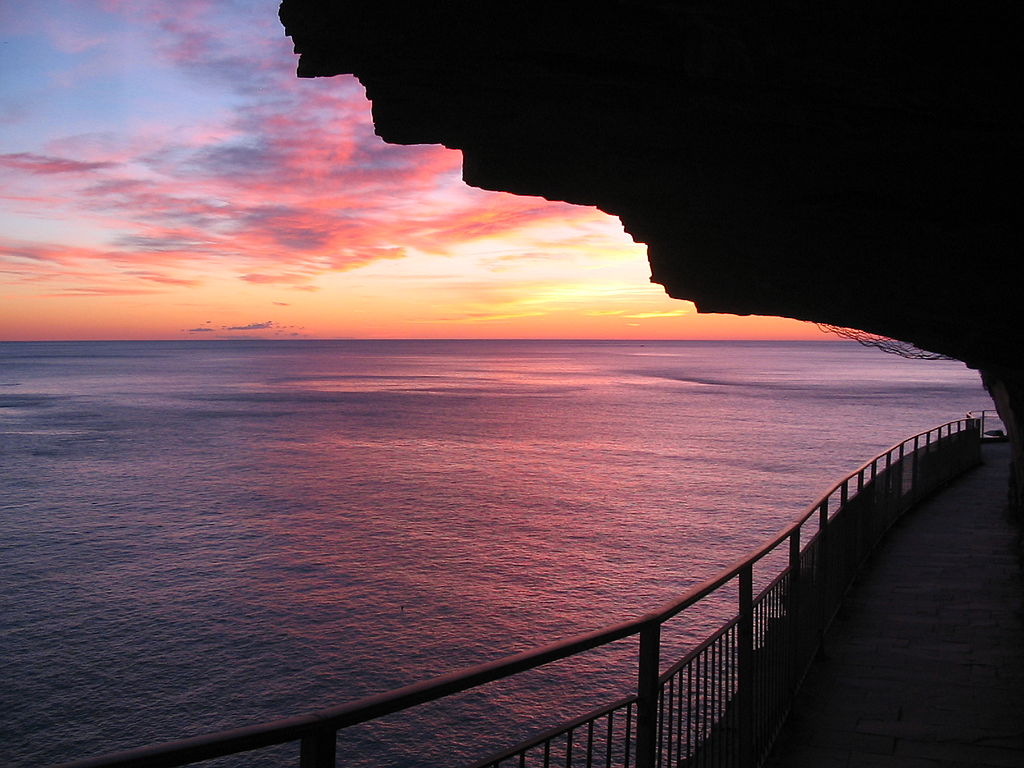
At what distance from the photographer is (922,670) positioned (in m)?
7.73

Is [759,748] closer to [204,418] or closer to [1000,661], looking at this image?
[1000,661]

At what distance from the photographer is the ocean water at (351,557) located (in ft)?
48.0

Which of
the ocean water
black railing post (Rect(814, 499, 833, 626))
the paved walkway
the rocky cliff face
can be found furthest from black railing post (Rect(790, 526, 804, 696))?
the ocean water

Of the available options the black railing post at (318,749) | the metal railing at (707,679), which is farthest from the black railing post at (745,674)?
the black railing post at (318,749)

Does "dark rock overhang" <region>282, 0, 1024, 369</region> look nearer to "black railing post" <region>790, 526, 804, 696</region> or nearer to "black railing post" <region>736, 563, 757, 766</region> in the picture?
"black railing post" <region>790, 526, 804, 696</region>

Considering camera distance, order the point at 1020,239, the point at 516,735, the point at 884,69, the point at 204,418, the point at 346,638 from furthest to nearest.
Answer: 1. the point at 204,418
2. the point at 346,638
3. the point at 516,735
4. the point at 1020,239
5. the point at 884,69

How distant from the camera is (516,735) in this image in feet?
42.9

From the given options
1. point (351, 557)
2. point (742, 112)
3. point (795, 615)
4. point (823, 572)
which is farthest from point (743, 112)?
point (351, 557)

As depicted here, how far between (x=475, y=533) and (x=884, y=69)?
2253 cm

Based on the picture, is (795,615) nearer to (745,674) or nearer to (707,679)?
(707,679)

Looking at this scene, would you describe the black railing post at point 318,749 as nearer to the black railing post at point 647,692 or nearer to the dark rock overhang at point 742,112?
the black railing post at point 647,692

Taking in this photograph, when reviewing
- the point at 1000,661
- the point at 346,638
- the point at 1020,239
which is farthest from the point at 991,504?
the point at 346,638

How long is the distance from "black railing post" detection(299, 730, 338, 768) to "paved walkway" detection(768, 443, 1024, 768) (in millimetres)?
4862

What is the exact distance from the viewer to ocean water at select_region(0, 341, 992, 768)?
14625 mm
